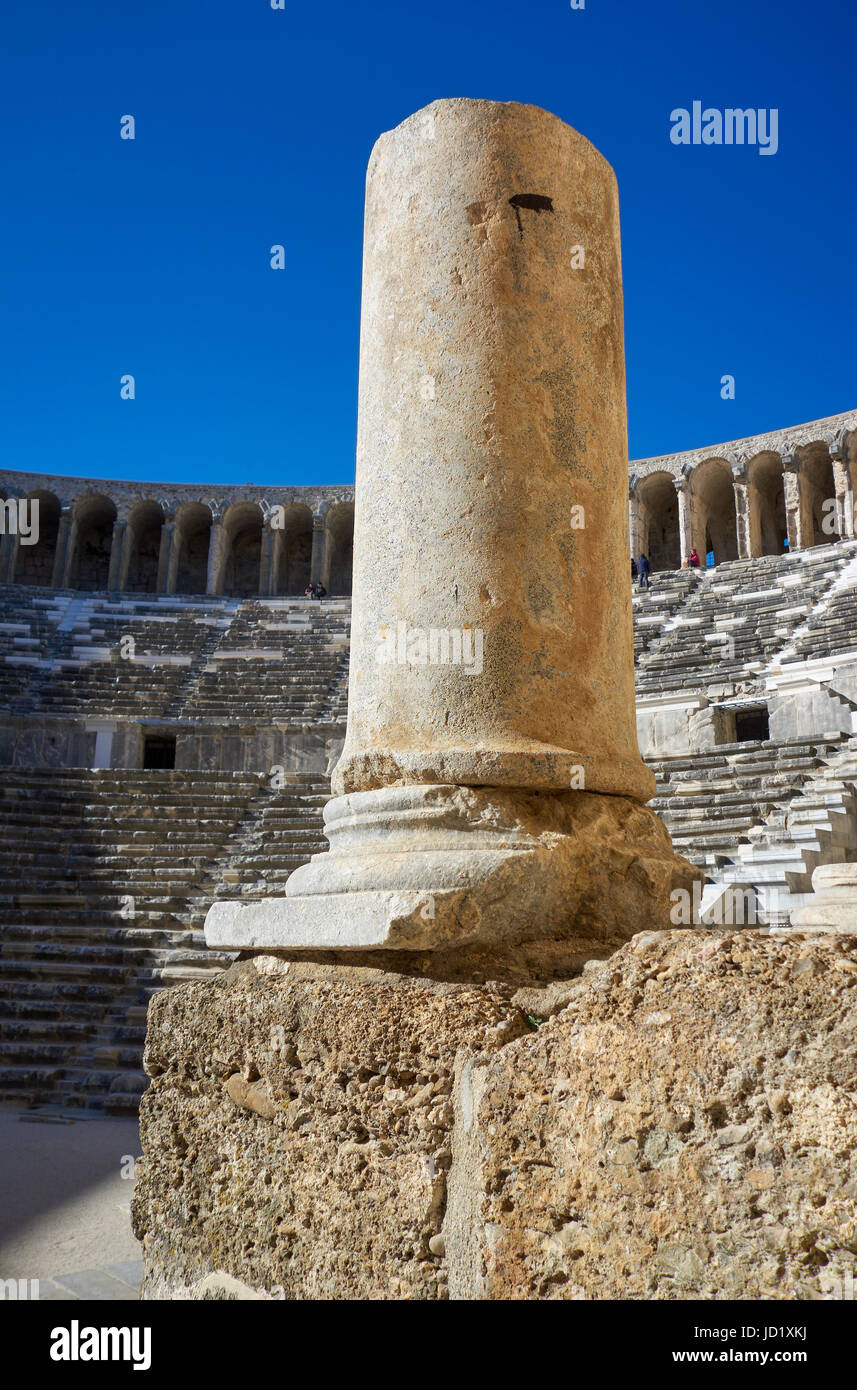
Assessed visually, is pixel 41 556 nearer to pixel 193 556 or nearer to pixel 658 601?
pixel 193 556

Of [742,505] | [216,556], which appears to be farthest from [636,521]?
[216,556]

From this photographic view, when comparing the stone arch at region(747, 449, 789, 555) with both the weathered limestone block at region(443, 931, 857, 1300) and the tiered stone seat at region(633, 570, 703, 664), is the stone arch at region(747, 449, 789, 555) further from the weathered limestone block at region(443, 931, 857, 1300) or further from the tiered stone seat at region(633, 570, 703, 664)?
the weathered limestone block at region(443, 931, 857, 1300)

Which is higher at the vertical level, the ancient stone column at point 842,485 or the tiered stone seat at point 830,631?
the ancient stone column at point 842,485

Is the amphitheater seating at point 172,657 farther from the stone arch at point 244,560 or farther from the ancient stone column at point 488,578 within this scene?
the ancient stone column at point 488,578

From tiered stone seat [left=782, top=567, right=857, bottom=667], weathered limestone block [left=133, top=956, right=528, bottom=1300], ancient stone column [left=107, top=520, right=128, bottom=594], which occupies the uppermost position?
ancient stone column [left=107, top=520, right=128, bottom=594]

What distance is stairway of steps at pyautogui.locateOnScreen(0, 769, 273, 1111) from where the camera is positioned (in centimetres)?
809

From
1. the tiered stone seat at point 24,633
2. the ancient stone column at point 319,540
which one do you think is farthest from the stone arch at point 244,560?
the tiered stone seat at point 24,633

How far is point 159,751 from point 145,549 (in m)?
17.6

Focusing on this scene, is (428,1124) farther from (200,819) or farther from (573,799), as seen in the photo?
(200,819)

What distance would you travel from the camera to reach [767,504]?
3055 cm

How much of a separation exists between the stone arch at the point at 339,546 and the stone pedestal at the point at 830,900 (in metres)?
24.3

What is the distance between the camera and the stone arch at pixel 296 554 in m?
33.2

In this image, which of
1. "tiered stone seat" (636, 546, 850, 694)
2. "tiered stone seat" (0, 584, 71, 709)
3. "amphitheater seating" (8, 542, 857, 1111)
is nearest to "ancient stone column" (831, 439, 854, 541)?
"tiered stone seat" (636, 546, 850, 694)

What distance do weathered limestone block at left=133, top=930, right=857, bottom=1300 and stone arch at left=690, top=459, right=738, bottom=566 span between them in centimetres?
2677
